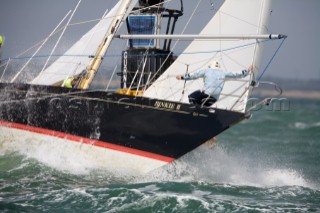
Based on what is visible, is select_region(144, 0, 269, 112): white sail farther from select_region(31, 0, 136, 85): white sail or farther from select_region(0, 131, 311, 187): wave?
select_region(31, 0, 136, 85): white sail

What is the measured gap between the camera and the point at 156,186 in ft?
43.1

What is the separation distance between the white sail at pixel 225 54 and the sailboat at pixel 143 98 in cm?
3

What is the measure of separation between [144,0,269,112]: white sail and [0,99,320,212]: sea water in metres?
1.59

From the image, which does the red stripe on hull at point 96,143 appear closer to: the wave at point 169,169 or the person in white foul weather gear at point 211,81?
the wave at point 169,169

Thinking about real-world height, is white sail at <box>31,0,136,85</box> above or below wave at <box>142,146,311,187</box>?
above

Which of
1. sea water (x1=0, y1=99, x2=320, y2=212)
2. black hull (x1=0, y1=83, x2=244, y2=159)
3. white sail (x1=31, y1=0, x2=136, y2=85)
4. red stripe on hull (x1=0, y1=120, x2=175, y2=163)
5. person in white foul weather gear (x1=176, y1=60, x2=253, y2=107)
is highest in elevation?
white sail (x1=31, y1=0, x2=136, y2=85)

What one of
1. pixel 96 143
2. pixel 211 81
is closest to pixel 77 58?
pixel 96 143

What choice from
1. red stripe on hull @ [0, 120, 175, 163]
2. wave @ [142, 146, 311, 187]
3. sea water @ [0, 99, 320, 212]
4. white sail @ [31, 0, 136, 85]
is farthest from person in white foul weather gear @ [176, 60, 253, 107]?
white sail @ [31, 0, 136, 85]

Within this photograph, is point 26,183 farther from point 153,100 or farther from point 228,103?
point 228,103

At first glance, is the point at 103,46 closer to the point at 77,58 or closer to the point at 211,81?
the point at 77,58

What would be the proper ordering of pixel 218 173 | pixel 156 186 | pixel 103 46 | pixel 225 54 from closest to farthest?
pixel 156 186
pixel 218 173
pixel 225 54
pixel 103 46

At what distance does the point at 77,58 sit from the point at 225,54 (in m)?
4.32

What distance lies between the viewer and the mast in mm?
15906

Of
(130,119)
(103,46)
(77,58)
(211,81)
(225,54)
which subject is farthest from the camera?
(77,58)
